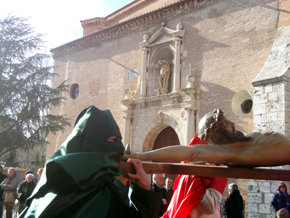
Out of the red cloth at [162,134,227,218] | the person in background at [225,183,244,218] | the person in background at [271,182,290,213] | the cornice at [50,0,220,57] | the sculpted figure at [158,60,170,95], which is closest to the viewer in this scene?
the red cloth at [162,134,227,218]

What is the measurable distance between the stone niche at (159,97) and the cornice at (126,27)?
64cm

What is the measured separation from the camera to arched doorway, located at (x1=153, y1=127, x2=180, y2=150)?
12.4 meters

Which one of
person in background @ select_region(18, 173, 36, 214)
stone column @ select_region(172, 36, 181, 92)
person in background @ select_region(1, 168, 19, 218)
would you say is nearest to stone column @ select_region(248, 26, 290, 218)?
stone column @ select_region(172, 36, 181, 92)

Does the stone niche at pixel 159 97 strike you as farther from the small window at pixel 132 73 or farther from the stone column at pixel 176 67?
the small window at pixel 132 73

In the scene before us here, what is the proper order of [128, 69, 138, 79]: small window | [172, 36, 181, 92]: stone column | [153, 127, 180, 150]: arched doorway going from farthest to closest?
1. [128, 69, 138, 79]: small window
2. [153, 127, 180, 150]: arched doorway
3. [172, 36, 181, 92]: stone column

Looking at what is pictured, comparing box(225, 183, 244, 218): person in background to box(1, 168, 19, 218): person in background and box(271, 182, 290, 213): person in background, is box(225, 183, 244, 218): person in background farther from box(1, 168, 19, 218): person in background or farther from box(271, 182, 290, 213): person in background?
box(1, 168, 19, 218): person in background

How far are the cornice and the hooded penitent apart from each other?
1131 centimetres

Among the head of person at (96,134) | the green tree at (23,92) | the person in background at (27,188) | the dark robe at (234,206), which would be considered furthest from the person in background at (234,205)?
the green tree at (23,92)

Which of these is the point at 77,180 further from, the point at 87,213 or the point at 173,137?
the point at 173,137

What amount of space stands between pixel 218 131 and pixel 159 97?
35.5 ft

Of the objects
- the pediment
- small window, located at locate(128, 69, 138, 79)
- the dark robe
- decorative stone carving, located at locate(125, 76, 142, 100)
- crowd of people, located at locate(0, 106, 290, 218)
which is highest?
the pediment

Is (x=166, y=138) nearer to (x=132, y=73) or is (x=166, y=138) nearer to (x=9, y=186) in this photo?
(x=132, y=73)

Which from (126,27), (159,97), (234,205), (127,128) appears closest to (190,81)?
Answer: (159,97)

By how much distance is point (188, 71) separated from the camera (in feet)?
39.5
